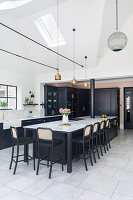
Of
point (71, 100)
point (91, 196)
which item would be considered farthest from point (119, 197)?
point (71, 100)

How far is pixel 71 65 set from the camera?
7.03m

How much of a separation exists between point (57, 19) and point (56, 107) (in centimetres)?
461

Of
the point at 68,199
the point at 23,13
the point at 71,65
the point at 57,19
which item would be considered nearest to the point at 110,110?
the point at 71,65

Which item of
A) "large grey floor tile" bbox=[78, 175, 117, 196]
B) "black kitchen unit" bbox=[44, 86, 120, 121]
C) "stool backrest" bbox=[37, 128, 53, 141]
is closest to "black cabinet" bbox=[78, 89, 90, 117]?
"black kitchen unit" bbox=[44, 86, 120, 121]

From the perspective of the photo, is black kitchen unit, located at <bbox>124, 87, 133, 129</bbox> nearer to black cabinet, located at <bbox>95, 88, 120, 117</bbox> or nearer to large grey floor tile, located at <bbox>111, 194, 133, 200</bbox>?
black cabinet, located at <bbox>95, 88, 120, 117</bbox>

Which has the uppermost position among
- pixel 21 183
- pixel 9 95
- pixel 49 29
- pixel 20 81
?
pixel 49 29

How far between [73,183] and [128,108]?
7.30 metres

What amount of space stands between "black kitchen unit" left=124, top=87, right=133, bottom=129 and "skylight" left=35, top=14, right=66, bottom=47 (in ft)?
17.0

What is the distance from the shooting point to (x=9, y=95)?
658 cm

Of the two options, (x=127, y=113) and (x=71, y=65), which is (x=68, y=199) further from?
(x=127, y=113)

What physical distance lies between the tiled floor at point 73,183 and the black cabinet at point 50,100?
4322 mm

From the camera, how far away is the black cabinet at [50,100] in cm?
807

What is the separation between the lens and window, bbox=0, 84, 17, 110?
6205mm

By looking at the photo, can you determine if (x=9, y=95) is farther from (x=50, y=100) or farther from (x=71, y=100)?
(x=71, y=100)
